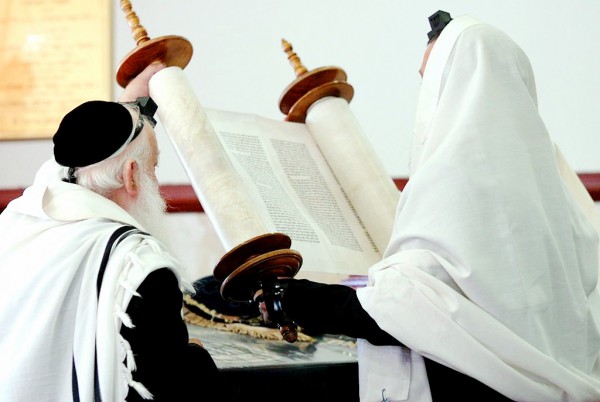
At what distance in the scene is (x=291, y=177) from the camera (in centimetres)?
308

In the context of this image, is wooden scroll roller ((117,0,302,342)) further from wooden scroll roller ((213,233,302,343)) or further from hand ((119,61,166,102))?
hand ((119,61,166,102))

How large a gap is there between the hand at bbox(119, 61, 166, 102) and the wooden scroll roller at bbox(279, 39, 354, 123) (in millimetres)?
565

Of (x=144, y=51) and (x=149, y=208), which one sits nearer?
(x=149, y=208)

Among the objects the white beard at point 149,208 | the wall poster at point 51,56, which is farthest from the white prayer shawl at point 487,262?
the wall poster at point 51,56

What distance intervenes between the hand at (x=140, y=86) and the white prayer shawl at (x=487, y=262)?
3.48ft

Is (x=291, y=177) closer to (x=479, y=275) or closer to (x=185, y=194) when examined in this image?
(x=479, y=275)

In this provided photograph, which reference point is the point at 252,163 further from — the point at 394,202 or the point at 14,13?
the point at 14,13

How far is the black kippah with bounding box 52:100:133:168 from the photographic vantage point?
98.0 inches

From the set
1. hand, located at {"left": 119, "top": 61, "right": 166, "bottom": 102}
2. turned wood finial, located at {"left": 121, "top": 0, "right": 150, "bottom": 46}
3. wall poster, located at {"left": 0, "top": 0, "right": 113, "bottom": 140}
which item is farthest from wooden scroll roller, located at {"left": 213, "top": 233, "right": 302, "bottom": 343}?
wall poster, located at {"left": 0, "top": 0, "right": 113, "bottom": 140}

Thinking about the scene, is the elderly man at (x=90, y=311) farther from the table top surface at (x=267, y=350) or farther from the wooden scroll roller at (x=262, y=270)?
the table top surface at (x=267, y=350)

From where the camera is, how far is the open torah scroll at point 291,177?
276 centimetres

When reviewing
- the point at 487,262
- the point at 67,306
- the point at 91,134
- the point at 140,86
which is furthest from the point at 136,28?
the point at 487,262

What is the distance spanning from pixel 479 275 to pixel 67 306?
1.08 meters

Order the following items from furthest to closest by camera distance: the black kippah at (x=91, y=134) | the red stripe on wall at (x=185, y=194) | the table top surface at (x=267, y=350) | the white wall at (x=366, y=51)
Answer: the white wall at (x=366, y=51) < the red stripe on wall at (x=185, y=194) < the table top surface at (x=267, y=350) < the black kippah at (x=91, y=134)
